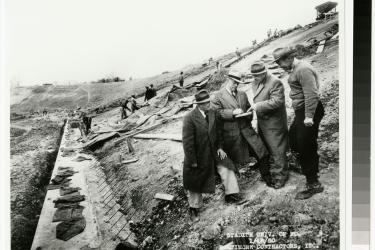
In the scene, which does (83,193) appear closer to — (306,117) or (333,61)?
(306,117)

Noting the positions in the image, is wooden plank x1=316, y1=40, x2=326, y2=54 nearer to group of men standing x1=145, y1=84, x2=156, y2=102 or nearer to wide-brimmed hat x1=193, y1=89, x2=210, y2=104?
wide-brimmed hat x1=193, y1=89, x2=210, y2=104

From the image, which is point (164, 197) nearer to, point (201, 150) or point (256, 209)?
point (201, 150)

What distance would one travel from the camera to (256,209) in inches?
149

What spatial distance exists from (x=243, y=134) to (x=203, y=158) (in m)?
0.55

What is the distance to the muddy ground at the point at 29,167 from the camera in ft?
13.2

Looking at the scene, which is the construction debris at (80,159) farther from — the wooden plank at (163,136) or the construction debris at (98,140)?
the wooden plank at (163,136)

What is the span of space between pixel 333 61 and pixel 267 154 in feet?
4.33

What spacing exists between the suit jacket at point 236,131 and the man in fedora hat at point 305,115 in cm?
Answer: 41

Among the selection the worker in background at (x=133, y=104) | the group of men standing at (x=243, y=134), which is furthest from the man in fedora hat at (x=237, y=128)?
the worker in background at (x=133, y=104)

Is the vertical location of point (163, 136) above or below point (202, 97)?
below

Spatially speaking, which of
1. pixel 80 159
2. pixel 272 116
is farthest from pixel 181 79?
pixel 80 159

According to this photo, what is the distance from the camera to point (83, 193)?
4395 mm

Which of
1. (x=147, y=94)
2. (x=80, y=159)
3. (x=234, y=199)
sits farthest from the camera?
(x=80, y=159)

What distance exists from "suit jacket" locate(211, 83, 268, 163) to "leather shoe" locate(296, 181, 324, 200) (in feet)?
1.93
